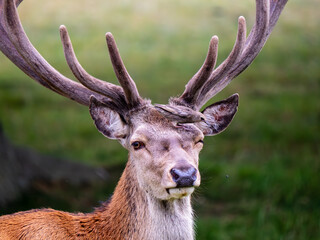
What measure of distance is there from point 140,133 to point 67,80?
740mm

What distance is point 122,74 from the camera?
15.1ft

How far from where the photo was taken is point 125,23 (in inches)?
649

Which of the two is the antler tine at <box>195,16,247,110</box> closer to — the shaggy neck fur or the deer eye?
the deer eye

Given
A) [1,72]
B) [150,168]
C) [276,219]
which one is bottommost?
[276,219]

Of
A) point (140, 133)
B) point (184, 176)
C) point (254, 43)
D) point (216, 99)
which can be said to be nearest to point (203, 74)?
point (140, 133)

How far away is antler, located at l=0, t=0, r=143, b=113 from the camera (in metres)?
4.67

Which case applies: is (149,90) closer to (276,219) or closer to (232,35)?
(232,35)

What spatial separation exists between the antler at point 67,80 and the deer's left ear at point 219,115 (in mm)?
548

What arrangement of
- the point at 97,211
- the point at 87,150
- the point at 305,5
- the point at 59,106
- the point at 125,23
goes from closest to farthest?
1. the point at 97,211
2. the point at 87,150
3. the point at 59,106
4. the point at 125,23
5. the point at 305,5

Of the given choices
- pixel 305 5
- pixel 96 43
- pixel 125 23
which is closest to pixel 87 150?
pixel 96 43

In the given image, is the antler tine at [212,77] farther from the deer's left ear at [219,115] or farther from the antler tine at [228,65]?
the deer's left ear at [219,115]

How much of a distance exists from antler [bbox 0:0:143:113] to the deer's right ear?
0.27 ft

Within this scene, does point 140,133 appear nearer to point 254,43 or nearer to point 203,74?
point 203,74

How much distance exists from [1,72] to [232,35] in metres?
5.37
